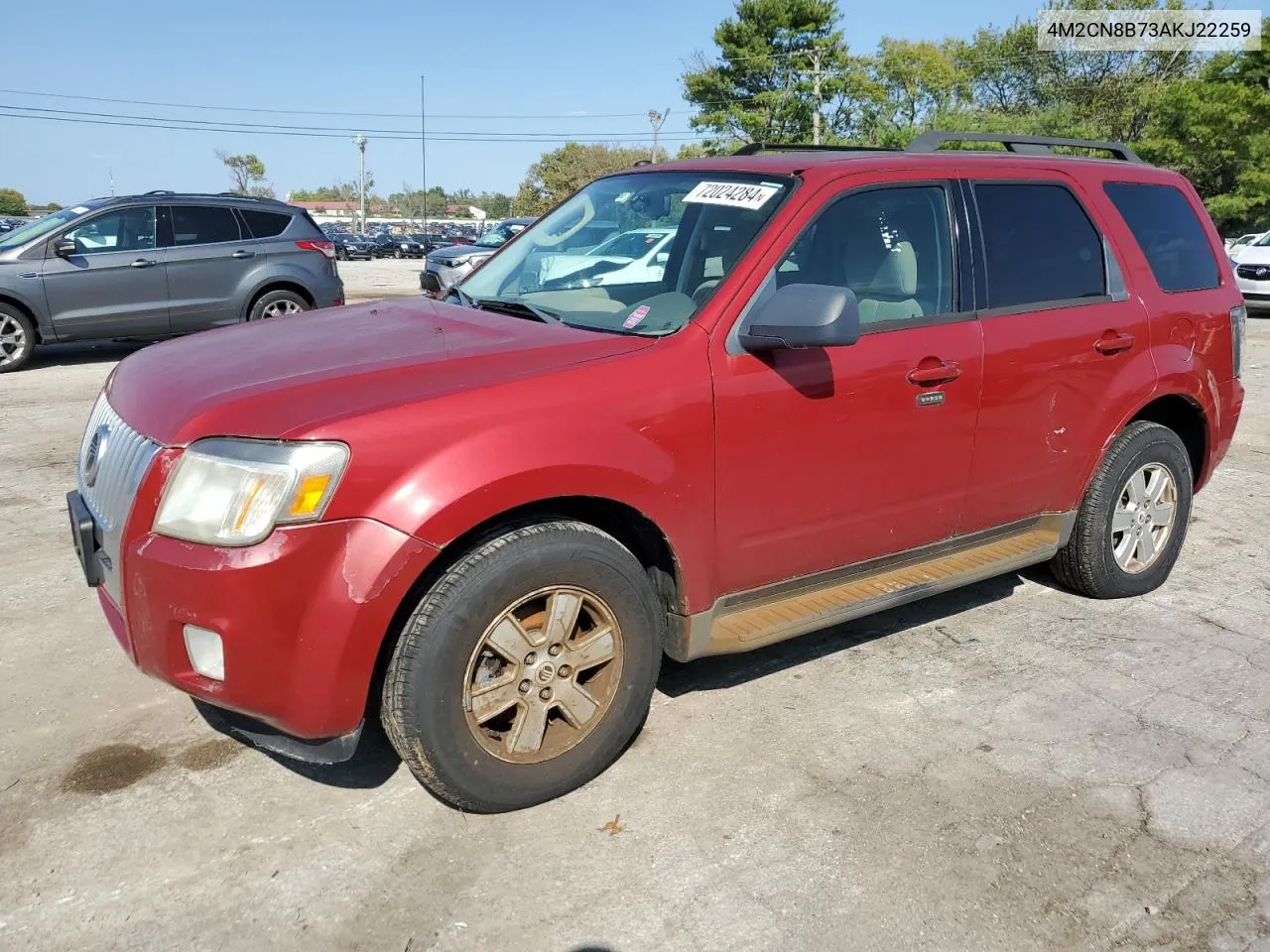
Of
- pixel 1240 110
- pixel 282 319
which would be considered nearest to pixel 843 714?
pixel 282 319

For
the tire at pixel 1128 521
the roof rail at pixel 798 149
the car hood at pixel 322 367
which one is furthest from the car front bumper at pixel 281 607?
the tire at pixel 1128 521

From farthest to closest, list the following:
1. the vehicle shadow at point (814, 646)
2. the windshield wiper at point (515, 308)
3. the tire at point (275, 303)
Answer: the tire at point (275, 303) < the vehicle shadow at point (814, 646) < the windshield wiper at point (515, 308)

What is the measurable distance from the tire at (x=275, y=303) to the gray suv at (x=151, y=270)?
11 millimetres

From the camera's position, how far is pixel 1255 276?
55.0ft

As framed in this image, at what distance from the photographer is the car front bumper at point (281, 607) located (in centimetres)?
249

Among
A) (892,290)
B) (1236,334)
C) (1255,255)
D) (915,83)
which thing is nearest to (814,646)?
(892,290)

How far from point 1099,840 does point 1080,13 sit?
53.7m

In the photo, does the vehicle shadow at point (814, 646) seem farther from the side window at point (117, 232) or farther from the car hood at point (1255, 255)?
the car hood at point (1255, 255)

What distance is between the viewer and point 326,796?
3.01 metres

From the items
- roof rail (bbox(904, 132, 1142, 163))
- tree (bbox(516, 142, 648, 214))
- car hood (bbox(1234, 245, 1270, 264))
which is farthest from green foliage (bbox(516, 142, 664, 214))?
roof rail (bbox(904, 132, 1142, 163))

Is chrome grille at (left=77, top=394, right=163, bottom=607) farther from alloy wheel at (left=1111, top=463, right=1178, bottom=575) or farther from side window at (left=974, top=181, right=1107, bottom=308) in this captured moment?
alloy wheel at (left=1111, top=463, right=1178, bottom=575)

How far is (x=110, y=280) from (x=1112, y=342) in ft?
31.7

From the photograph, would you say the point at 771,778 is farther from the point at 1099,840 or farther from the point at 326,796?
the point at 326,796

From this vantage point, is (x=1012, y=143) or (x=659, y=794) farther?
(x=1012, y=143)
